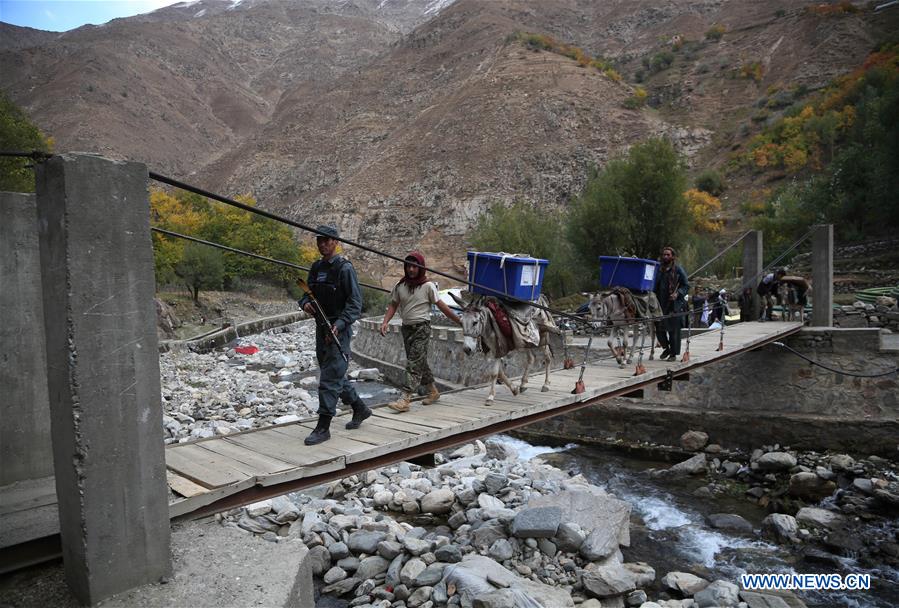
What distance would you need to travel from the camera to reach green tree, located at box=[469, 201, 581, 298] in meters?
30.2

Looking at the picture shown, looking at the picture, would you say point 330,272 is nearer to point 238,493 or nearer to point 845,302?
point 238,493

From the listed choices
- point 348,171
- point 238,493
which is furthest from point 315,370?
point 348,171

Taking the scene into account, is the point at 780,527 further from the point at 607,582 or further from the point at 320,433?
the point at 320,433

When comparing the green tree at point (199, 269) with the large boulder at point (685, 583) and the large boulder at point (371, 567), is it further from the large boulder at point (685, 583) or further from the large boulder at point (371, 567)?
the large boulder at point (685, 583)

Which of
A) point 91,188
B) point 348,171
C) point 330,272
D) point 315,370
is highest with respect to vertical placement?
point 348,171

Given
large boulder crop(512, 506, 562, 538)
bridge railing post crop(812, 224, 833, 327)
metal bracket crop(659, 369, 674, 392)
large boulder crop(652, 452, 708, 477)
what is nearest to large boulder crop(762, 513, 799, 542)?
large boulder crop(652, 452, 708, 477)

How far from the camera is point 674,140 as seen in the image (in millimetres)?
56875

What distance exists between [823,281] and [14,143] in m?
29.4

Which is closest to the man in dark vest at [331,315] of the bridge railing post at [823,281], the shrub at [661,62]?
the bridge railing post at [823,281]

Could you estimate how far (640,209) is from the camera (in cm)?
2739

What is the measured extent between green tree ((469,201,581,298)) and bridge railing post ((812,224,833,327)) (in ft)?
53.4

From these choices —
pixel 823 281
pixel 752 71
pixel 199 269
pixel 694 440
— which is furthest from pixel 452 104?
pixel 694 440

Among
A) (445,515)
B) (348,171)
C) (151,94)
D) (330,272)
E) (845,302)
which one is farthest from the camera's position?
(151,94)

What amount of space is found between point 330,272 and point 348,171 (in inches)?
2725
